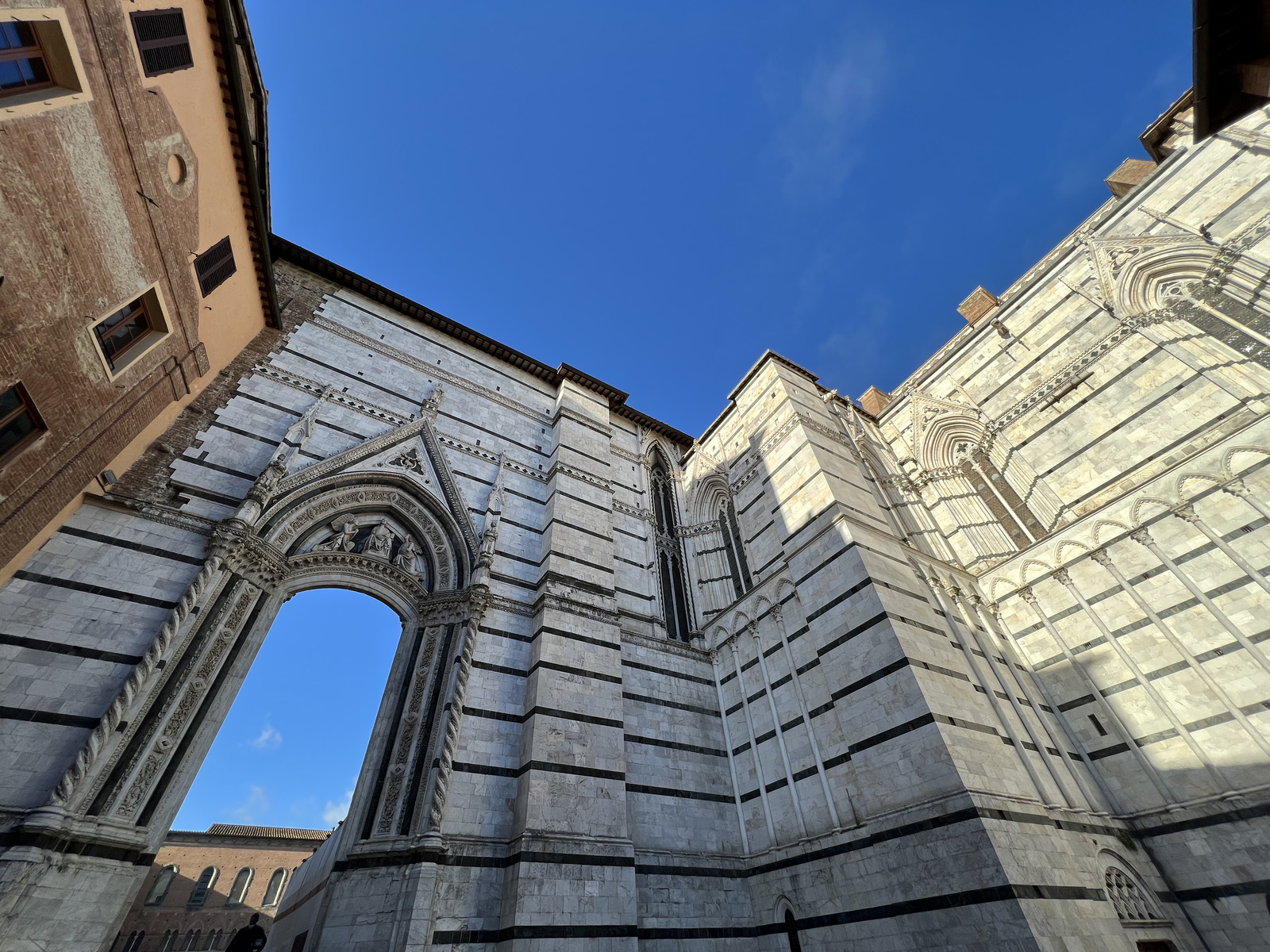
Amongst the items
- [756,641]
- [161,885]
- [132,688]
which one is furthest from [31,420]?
[161,885]

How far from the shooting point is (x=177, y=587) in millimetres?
6953

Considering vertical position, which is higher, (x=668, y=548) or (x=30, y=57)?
(x=668, y=548)

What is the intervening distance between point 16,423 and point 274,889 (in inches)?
1125

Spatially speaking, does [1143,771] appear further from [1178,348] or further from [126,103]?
[126,103]

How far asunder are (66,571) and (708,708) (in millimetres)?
9868

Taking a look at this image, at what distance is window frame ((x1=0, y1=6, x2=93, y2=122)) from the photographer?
14.5 ft

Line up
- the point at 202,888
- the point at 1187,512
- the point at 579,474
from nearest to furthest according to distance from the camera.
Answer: the point at 1187,512, the point at 579,474, the point at 202,888

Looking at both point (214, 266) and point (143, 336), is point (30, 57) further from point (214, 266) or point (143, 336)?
point (214, 266)

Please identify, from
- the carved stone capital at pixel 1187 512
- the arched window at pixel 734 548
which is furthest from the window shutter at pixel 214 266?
the carved stone capital at pixel 1187 512

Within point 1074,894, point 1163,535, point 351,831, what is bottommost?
point 1074,894

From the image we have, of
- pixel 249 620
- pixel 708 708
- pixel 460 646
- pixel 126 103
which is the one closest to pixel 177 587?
pixel 249 620

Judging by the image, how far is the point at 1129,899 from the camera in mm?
6242

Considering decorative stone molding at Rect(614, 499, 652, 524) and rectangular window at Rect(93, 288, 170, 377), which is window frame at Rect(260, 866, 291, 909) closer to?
decorative stone molding at Rect(614, 499, 652, 524)

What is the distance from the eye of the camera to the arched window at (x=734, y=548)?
1234cm
